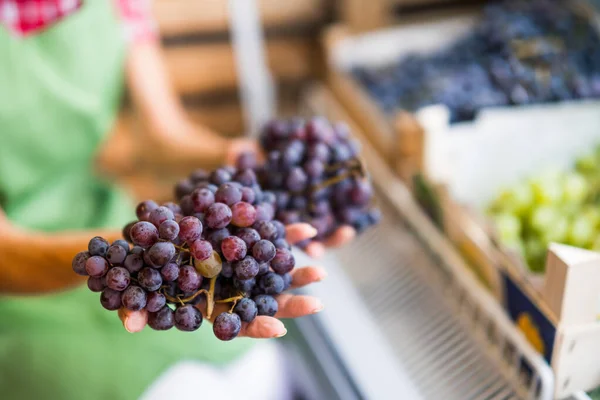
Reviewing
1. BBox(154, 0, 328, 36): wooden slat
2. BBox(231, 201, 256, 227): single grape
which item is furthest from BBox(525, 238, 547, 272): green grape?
BBox(154, 0, 328, 36): wooden slat

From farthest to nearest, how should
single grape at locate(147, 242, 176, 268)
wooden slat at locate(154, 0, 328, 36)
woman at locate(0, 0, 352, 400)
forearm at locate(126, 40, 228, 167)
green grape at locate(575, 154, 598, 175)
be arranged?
1. wooden slat at locate(154, 0, 328, 36)
2. forearm at locate(126, 40, 228, 167)
3. green grape at locate(575, 154, 598, 175)
4. woman at locate(0, 0, 352, 400)
5. single grape at locate(147, 242, 176, 268)

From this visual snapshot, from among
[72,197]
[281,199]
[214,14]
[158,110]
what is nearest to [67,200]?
[72,197]

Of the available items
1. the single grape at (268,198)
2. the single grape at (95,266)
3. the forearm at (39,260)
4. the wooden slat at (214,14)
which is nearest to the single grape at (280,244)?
the single grape at (268,198)

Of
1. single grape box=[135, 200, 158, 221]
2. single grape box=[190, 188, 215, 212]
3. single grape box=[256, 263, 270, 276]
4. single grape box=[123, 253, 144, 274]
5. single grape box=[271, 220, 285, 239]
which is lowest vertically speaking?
single grape box=[256, 263, 270, 276]

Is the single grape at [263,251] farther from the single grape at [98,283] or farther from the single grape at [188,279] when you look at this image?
the single grape at [98,283]

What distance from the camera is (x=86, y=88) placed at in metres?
1.34

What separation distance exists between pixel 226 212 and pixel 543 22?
118cm

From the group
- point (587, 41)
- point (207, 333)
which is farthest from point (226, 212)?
point (587, 41)

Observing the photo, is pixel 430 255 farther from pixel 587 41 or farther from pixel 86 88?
pixel 86 88

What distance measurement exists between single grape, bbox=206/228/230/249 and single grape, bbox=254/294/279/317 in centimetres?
8

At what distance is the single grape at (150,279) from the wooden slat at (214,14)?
5.00 ft

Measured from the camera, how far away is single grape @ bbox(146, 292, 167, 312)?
26.4 inches

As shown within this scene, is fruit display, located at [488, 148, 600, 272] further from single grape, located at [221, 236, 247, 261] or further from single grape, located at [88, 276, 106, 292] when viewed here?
single grape, located at [88, 276, 106, 292]

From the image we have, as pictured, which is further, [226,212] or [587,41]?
[587,41]
